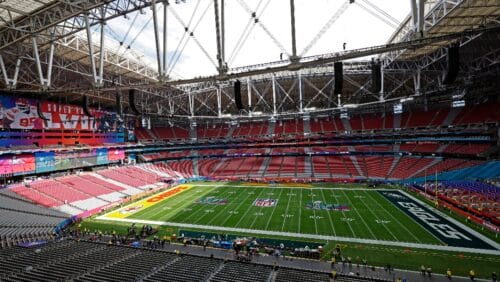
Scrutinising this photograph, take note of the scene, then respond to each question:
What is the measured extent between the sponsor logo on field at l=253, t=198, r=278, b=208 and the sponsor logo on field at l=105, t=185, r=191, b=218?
12904 millimetres

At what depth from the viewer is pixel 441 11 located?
20.2 m

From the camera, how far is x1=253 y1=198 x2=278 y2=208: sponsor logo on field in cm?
3212

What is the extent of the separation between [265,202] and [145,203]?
15172mm

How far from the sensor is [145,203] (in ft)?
117

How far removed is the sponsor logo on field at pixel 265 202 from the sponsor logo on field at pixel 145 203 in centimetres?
1290

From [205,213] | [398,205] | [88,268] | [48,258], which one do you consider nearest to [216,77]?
[88,268]

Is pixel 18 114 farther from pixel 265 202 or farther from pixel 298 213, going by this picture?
pixel 298 213

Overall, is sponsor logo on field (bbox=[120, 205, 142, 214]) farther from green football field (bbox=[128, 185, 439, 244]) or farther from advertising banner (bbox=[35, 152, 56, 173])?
advertising banner (bbox=[35, 152, 56, 173])

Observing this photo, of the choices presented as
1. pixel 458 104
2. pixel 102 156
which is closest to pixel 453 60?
pixel 458 104

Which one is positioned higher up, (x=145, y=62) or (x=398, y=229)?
(x=145, y=62)

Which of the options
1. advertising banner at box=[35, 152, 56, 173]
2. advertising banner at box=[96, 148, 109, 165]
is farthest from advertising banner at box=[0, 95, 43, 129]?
advertising banner at box=[96, 148, 109, 165]

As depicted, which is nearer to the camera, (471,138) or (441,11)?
(441,11)

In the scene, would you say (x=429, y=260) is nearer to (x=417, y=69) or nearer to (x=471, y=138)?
(x=417, y=69)

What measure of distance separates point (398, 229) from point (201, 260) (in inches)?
650
